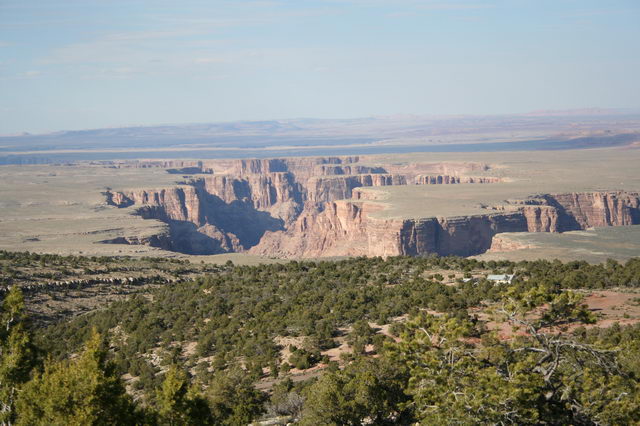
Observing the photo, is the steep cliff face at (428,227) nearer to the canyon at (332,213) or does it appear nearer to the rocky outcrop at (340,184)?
the canyon at (332,213)

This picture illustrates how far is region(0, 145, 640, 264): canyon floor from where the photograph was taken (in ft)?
270

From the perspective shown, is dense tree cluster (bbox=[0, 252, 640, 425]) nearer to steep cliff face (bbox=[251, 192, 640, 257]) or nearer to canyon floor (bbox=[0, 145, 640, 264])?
canyon floor (bbox=[0, 145, 640, 264])

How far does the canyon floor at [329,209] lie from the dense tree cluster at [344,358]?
30.6 meters

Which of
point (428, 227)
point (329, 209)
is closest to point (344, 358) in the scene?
point (428, 227)

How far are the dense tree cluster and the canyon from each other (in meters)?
41.8

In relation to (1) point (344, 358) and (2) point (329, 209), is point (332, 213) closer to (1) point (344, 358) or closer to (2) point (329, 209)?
(2) point (329, 209)

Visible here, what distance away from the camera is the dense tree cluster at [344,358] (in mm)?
16609

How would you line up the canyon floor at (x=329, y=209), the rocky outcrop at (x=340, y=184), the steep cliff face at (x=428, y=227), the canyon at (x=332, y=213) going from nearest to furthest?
the canyon floor at (x=329, y=209) → the steep cliff face at (x=428, y=227) → the canyon at (x=332, y=213) → the rocky outcrop at (x=340, y=184)

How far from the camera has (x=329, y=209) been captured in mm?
113375

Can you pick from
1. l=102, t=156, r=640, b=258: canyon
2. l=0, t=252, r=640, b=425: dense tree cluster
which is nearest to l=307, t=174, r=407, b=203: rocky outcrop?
l=102, t=156, r=640, b=258: canyon

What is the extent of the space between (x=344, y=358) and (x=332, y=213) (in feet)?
280

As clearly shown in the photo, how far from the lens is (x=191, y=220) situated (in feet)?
444

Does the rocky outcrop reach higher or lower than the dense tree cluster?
lower

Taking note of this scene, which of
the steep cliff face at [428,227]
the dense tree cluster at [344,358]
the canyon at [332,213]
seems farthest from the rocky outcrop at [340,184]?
the dense tree cluster at [344,358]
